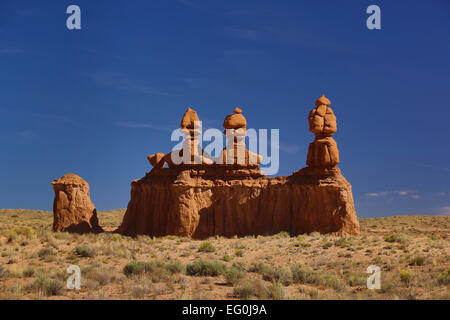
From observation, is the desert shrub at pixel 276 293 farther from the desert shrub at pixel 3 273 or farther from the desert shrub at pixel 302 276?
the desert shrub at pixel 3 273

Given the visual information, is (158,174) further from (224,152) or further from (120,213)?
(120,213)

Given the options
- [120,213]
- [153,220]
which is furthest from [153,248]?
[120,213]

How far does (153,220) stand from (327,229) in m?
15.5

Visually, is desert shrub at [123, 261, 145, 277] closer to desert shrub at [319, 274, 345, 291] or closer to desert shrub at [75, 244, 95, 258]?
desert shrub at [75, 244, 95, 258]

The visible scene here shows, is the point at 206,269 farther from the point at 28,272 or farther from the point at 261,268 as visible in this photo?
the point at 28,272

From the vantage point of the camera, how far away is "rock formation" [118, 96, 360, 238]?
1356 inches

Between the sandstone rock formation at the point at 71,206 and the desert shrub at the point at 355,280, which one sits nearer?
the desert shrub at the point at 355,280

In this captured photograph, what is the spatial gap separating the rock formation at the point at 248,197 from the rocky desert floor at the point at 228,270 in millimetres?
6135

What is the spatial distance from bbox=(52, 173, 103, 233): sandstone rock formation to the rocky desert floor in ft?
20.3

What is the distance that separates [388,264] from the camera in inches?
797

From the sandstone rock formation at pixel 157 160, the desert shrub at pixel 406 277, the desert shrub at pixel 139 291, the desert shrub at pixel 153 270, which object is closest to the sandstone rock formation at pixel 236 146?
the sandstone rock formation at pixel 157 160

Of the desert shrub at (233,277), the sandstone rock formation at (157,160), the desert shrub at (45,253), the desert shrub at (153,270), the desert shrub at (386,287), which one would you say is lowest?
the desert shrub at (386,287)

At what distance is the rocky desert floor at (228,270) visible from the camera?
1373 cm
